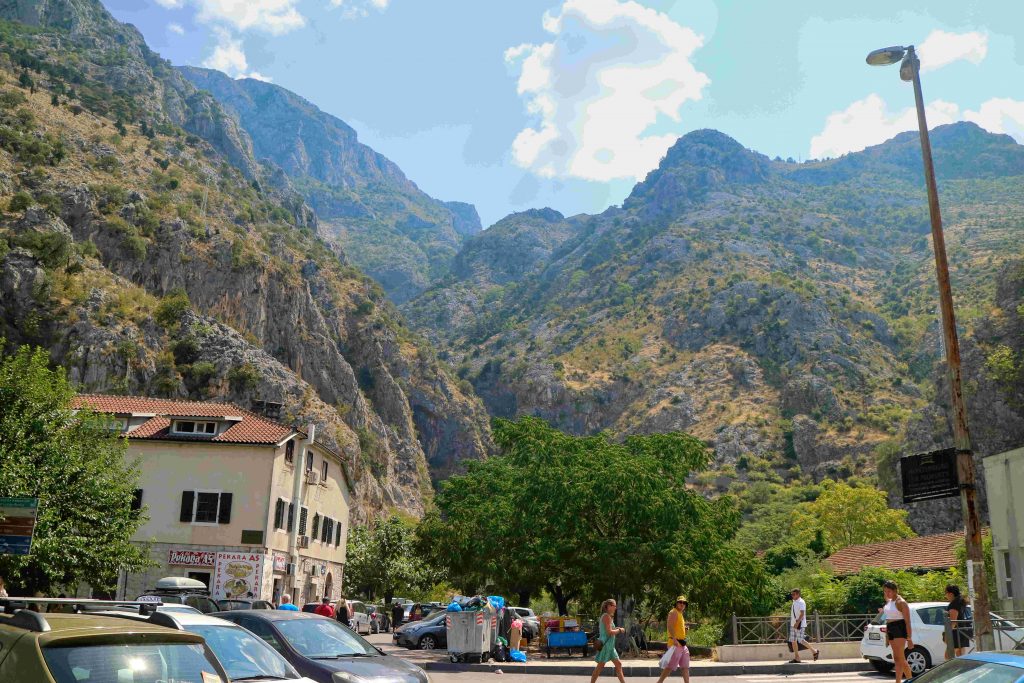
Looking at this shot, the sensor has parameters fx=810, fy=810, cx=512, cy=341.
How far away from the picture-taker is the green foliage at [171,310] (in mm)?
75438

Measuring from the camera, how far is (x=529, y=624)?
31.5m

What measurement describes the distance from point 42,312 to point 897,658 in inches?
2830

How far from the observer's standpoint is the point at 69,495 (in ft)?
72.9

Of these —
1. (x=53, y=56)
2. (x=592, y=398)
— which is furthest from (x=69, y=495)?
(x=53, y=56)

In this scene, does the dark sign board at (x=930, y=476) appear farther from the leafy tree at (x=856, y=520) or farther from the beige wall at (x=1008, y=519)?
the leafy tree at (x=856, y=520)

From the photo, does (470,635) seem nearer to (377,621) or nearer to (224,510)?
(224,510)

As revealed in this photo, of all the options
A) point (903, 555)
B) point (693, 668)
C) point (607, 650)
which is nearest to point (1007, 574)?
point (693, 668)

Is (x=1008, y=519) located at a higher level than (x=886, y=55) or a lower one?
lower

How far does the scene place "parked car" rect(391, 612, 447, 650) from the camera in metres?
30.1

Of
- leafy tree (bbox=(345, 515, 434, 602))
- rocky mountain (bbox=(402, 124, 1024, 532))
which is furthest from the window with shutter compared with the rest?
rocky mountain (bbox=(402, 124, 1024, 532))

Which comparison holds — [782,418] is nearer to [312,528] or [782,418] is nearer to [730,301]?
[730,301]

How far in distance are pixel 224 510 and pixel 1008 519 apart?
29.1 m

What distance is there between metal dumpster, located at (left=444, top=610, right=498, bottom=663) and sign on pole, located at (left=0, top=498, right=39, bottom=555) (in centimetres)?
1191

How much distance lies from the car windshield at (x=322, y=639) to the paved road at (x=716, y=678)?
7.77m
